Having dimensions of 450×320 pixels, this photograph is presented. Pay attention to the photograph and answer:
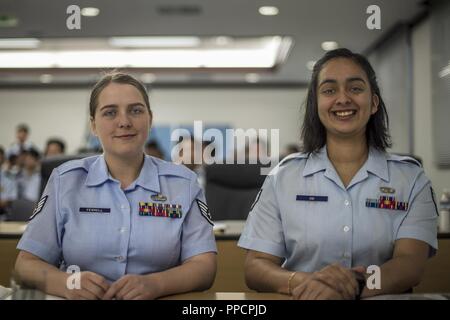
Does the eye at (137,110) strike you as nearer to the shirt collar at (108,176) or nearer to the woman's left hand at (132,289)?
the shirt collar at (108,176)

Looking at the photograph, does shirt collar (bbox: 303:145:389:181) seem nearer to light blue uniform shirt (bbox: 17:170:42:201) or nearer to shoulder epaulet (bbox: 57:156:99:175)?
shoulder epaulet (bbox: 57:156:99:175)

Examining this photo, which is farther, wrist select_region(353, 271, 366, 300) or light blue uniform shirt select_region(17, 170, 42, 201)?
light blue uniform shirt select_region(17, 170, 42, 201)

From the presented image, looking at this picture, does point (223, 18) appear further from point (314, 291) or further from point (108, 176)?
point (314, 291)

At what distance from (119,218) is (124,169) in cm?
15

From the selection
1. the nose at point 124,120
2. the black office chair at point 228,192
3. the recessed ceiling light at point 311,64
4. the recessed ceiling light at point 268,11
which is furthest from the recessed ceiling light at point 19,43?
the black office chair at point 228,192

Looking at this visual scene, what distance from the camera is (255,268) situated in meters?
1.33

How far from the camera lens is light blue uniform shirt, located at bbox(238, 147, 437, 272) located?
1.25 m

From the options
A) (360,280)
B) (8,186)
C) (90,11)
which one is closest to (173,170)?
(90,11)

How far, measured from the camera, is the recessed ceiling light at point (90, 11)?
3.82ft

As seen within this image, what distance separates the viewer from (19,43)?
1306 mm

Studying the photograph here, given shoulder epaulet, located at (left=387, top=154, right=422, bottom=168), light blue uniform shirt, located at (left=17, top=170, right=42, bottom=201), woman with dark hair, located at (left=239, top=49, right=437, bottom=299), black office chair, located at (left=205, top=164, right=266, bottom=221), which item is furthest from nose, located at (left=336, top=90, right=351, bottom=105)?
light blue uniform shirt, located at (left=17, top=170, right=42, bottom=201)

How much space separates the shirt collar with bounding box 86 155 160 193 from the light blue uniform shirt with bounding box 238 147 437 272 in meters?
0.28

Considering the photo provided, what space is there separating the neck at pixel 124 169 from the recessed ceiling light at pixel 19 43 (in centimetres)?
36
